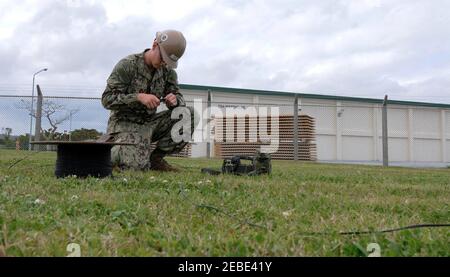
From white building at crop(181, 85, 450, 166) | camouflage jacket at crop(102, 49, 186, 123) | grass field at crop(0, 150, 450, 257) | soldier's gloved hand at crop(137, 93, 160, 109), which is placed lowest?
grass field at crop(0, 150, 450, 257)

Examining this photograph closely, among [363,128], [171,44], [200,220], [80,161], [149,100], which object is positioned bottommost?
[200,220]

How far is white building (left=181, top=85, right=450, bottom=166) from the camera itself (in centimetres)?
2344

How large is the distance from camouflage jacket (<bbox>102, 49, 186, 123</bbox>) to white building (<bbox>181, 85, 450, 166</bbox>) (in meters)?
17.3

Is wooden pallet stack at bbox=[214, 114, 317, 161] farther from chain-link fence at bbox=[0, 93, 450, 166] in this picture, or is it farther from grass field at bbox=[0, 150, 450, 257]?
grass field at bbox=[0, 150, 450, 257]

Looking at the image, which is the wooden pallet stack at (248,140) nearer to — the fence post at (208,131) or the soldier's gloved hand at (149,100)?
the fence post at (208,131)

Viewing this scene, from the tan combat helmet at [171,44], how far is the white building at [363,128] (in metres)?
17.7

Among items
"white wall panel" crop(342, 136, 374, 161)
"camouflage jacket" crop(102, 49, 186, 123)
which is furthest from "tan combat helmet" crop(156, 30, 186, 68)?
"white wall panel" crop(342, 136, 374, 161)

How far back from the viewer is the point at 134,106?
478cm

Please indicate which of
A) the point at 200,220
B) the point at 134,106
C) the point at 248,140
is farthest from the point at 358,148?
the point at 200,220

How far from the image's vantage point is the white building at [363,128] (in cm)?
2344

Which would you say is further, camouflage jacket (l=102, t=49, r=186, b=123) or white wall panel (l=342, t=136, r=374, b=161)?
white wall panel (l=342, t=136, r=374, b=161)

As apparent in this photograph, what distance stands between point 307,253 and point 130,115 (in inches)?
148

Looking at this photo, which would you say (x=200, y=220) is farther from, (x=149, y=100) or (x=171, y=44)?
(x=171, y=44)

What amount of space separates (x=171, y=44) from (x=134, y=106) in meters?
0.84
